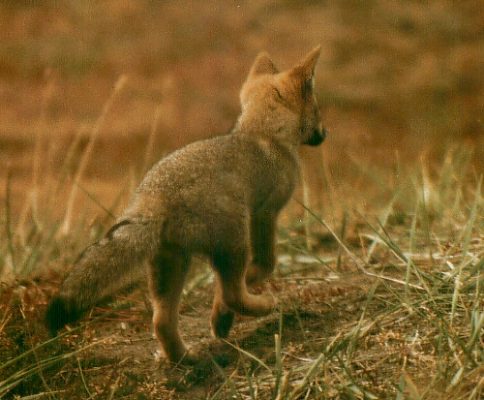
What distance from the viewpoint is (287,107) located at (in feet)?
11.7

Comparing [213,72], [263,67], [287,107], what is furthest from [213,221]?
[213,72]

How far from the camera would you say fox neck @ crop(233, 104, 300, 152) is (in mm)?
3477

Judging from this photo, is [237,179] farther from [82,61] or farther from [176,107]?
[82,61]

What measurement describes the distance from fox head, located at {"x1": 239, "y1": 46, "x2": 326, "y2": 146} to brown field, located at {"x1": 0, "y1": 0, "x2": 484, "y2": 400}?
0.42m

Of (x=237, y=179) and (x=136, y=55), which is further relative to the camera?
(x=136, y=55)

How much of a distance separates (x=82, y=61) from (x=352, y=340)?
297 inches

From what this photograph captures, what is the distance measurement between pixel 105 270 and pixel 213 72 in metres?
6.75

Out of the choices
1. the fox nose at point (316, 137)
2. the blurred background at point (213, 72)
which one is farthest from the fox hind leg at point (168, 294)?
the blurred background at point (213, 72)

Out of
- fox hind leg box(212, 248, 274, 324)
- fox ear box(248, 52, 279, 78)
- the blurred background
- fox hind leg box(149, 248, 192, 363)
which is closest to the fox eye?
fox ear box(248, 52, 279, 78)

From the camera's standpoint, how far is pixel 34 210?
16.4 feet

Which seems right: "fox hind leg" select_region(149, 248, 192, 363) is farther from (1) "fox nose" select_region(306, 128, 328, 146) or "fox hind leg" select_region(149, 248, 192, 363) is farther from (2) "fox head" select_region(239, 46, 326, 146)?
(1) "fox nose" select_region(306, 128, 328, 146)

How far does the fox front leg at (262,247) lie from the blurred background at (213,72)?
510 centimetres

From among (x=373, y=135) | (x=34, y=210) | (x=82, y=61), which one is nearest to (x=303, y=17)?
(x=373, y=135)

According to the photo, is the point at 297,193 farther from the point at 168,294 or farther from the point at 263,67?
the point at 168,294
